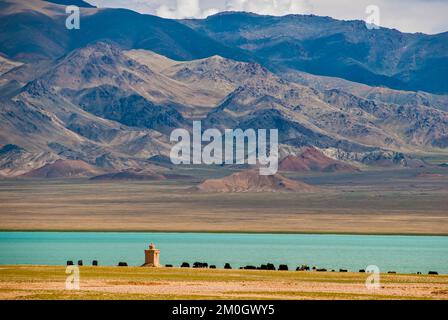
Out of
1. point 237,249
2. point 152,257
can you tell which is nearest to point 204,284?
point 152,257

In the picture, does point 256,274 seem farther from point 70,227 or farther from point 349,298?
point 70,227

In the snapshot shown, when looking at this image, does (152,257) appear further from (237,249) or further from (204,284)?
(237,249)

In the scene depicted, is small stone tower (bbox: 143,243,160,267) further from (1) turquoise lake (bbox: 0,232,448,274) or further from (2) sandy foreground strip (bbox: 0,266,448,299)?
(1) turquoise lake (bbox: 0,232,448,274)

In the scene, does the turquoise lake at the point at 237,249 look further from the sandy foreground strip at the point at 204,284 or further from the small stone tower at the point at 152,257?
the sandy foreground strip at the point at 204,284

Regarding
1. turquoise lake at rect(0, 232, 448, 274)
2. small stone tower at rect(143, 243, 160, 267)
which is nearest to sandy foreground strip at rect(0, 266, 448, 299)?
small stone tower at rect(143, 243, 160, 267)

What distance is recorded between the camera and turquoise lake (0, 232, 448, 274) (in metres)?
103

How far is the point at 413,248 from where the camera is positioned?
451 feet

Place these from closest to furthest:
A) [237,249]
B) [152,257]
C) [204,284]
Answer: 1. [204,284]
2. [152,257]
3. [237,249]

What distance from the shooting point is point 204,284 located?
200ft

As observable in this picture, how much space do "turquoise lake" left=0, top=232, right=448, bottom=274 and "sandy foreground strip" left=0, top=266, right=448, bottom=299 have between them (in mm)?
23008

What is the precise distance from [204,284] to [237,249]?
69324 millimetres

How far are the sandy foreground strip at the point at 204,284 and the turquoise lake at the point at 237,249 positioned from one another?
23008 mm

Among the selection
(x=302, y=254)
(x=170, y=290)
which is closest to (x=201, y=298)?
(x=170, y=290)
